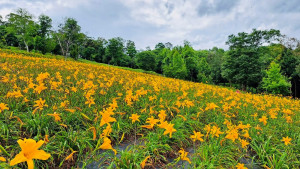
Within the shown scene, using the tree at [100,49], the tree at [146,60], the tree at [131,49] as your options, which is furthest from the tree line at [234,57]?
the tree at [131,49]

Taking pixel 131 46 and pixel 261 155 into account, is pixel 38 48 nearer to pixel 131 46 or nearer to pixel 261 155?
pixel 131 46

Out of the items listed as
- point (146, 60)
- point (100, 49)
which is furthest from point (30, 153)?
point (100, 49)

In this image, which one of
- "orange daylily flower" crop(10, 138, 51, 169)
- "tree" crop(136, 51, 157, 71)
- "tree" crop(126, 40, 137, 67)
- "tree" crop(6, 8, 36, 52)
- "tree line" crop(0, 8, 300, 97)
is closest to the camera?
"orange daylily flower" crop(10, 138, 51, 169)

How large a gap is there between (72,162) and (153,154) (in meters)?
0.96

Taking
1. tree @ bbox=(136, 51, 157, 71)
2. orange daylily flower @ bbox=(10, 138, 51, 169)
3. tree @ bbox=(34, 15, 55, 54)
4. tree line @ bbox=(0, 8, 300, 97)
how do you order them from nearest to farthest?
orange daylily flower @ bbox=(10, 138, 51, 169), tree line @ bbox=(0, 8, 300, 97), tree @ bbox=(34, 15, 55, 54), tree @ bbox=(136, 51, 157, 71)

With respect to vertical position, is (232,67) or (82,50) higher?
(82,50)

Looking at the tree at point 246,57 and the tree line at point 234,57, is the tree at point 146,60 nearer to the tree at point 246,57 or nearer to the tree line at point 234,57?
the tree line at point 234,57

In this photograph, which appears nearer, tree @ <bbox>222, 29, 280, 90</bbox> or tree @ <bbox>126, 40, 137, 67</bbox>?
tree @ <bbox>222, 29, 280, 90</bbox>

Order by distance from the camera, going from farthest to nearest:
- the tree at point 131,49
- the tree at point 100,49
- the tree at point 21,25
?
the tree at point 131,49 → the tree at point 100,49 → the tree at point 21,25

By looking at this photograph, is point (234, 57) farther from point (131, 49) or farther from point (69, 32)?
point (131, 49)

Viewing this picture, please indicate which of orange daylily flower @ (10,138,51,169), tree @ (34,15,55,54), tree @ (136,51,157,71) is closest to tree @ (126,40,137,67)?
tree @ (136,51,157,71)

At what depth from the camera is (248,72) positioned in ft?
76.7

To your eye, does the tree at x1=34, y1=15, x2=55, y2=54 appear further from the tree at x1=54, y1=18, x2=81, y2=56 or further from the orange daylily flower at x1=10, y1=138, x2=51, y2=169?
the orange daylily flower at x1=10, y1=138, x2=51, y2=169

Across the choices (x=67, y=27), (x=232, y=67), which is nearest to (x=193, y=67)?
(x=232, y=67)
